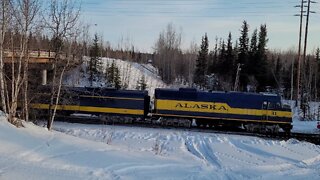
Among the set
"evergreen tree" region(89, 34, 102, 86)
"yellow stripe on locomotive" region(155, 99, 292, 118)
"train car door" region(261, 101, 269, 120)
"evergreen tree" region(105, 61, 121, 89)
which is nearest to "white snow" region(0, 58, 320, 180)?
"train car door" region(261, 101, 269, 120)

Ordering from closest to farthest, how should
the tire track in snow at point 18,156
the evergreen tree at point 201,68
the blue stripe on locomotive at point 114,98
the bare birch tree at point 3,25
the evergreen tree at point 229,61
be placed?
1. the tire track in snow at point 18,156
2. the bare birch tree at point 3,25
3. the blue stripe on locomotive at point 114,98
4. the evergreen tree at point 229,61
5. the evergreen tree at point 201,68

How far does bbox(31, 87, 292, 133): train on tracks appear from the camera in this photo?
31344 mm

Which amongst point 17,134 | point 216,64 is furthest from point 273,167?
point 216,64

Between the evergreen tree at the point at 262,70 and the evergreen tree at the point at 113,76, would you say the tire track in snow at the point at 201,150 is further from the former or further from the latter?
the evergreen tree at the point at 262,70

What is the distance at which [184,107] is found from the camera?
31.8 meters

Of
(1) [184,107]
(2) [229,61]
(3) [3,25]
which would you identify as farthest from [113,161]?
(2) [229,61]

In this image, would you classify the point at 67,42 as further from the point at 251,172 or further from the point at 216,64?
the point at 216,64

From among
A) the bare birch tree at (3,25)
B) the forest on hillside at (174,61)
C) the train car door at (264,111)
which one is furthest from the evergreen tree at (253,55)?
the bare birch tree at (3,25)

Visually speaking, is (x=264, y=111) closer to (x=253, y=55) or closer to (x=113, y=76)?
(x=113, y=76)

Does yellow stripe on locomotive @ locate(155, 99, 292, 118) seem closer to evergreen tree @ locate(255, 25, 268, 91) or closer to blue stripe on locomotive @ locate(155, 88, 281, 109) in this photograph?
blue stripe on locomotive @ locate(155, 88, 281, 109)

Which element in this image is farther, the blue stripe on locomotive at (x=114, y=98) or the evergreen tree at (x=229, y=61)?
the evergreen tree at (x=229, y=61)

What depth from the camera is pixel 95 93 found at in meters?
32.2

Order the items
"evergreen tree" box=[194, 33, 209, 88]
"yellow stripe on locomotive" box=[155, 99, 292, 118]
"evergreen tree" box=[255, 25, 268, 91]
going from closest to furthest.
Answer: "yellow stripe on locomotive" box=[155, 99, 292, 118] < "evergreen tree" box=[255, 25, 268, 91] < "evergreen tree" box=[194, 33, 209, 88]

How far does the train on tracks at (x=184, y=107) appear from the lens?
31.3 m
